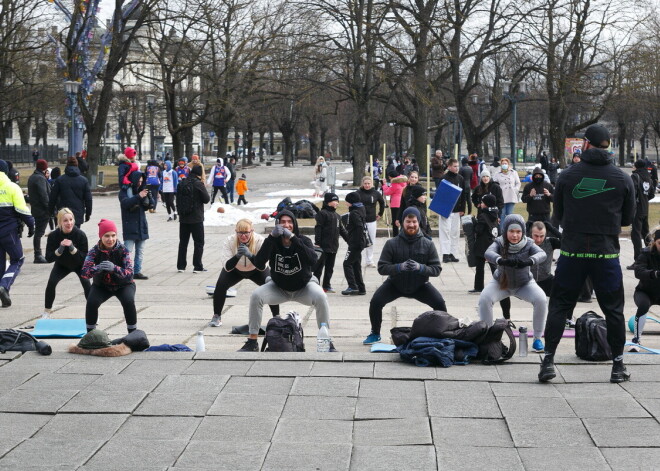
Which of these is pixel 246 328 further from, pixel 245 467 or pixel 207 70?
pixel 207 70

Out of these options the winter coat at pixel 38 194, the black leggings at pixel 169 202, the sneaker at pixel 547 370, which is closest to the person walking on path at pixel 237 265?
the sneaker at pixel 547 370

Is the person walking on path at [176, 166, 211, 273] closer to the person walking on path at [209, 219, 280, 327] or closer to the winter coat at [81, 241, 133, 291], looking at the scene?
the person walking on path at [209, 219, 280, 327]

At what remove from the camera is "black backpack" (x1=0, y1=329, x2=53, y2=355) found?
26.4 feet

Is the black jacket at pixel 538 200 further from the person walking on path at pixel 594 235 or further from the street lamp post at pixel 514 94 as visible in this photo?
the street lamp post at pixel 514 94

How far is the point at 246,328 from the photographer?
10.2 m

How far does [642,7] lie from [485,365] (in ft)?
115

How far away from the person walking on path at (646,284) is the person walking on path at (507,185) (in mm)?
10454

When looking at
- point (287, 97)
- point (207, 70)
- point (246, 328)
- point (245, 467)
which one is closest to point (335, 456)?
point (245, 467)

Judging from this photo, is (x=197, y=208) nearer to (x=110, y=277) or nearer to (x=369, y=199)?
(x=369, y=199)

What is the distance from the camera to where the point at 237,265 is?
10625 mm

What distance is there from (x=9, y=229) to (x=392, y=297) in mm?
5260

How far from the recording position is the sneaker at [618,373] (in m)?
6.97

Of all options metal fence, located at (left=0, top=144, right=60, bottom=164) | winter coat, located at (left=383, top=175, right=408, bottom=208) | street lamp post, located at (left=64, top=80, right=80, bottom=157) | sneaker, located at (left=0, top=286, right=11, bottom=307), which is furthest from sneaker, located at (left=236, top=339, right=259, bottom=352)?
metal fence, located at (left=0, top=144, right=60, bottom=164)

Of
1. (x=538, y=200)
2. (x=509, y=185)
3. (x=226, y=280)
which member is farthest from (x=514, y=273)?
(x=509, y=185)
